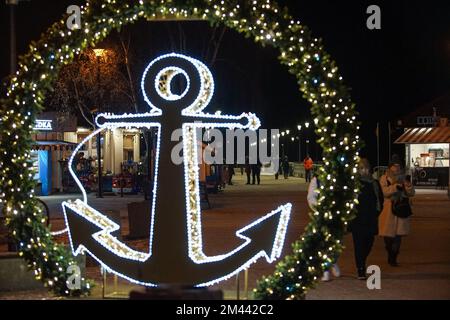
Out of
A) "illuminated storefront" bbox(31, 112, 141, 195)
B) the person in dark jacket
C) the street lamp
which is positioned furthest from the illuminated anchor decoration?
the street lamp

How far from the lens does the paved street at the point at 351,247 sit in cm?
1115

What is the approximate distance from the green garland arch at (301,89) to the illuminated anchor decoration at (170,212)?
1.88ft

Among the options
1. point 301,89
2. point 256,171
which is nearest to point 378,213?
point 301,89

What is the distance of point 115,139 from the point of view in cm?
4372

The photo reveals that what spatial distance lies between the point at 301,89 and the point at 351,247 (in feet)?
24.0

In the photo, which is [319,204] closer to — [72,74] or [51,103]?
[72,74]

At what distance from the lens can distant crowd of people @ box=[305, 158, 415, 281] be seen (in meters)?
12.2

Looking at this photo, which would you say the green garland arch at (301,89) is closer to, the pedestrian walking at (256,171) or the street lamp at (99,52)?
the street lamp at (99,52)

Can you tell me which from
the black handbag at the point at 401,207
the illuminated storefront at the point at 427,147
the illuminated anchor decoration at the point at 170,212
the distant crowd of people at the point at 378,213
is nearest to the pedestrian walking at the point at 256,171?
the illuminated storefront at the point at 427,147

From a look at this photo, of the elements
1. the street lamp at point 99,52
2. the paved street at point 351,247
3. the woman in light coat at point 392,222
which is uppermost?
the street lamp at point 99,52

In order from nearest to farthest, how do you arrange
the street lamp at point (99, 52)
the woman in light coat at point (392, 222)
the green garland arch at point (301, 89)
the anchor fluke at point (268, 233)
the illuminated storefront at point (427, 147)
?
the anchor fluke at point (268, 233), the green garland arch at point (301, 89), the woman in light coat at point (392, 222), the street lamp at point (99, 52), the illuminated storefront at point (427, 147)

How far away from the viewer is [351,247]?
16.1 m

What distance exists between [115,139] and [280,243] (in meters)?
35.4
